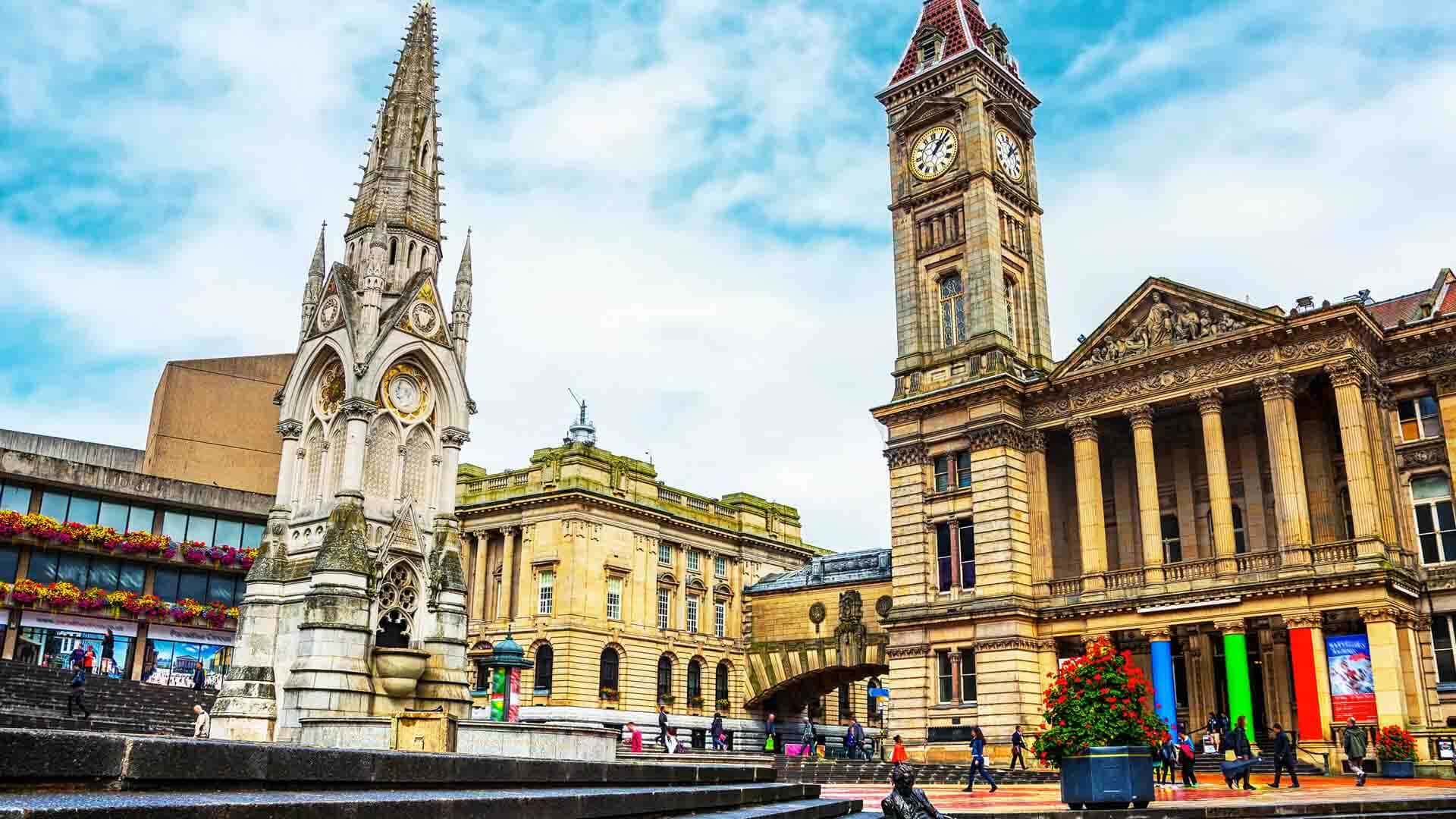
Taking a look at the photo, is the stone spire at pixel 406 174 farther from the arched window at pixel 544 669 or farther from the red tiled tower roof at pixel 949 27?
the arched window at pixel 544 669

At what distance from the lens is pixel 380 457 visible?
29484 mm

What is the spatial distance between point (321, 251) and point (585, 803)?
27642 mm

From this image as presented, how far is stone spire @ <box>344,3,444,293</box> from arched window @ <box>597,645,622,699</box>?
96.1 ft

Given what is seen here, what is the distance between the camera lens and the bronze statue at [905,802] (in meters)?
10.9

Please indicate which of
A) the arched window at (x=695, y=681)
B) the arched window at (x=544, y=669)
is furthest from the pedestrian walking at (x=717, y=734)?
the arched window at (x=544, y=669)

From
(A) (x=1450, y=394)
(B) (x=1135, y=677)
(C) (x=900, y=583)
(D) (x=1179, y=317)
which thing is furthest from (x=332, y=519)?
(A) (x=1450, y=394)

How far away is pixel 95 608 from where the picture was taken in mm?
46625

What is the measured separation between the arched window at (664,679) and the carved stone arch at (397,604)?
105 feet

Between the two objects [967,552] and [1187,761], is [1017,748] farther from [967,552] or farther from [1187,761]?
[1187,761]

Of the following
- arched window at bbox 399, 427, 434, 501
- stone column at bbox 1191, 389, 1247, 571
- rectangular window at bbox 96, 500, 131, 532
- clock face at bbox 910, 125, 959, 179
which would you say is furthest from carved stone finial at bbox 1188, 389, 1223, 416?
rectangular window at bbox 96, 500, 131, 532

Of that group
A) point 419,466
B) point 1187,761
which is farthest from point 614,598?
point 1187,761

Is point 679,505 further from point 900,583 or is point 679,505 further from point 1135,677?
point 1135,677

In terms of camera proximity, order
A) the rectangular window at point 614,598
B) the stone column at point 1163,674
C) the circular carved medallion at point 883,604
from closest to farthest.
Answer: the stone column at point 1163,674
the circular carved medallion at point 883,604
the rectangular window at point 614,598

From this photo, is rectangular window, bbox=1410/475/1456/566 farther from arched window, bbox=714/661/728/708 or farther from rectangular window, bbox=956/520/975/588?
arched window, bbox=714/661/728/708
